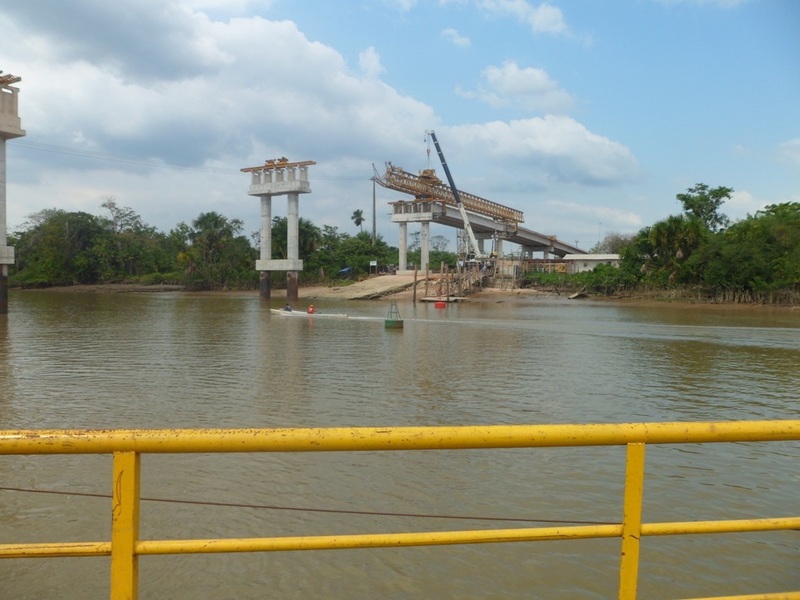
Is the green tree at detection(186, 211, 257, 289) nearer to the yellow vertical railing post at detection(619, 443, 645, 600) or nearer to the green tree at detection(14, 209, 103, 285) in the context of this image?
the green tree at detection(14, 209, 103, 285)

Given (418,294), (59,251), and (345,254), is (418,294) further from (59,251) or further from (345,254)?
(59,251)

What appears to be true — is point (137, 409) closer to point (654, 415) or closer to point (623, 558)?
point (654, 415)

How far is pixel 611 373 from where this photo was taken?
1783 cm

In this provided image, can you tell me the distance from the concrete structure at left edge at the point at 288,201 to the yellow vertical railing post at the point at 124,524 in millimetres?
56204

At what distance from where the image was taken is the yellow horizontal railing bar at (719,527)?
261 cm

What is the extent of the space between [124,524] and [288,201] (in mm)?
57354

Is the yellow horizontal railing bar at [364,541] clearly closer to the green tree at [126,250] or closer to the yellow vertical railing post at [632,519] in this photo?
the yellow vertical railing post at [632,519]

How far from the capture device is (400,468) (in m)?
8.50

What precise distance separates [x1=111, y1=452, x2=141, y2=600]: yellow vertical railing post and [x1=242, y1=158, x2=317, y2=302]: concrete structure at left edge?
Result: 5620 cm

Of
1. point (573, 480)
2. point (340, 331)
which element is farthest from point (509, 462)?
point (340, 331)

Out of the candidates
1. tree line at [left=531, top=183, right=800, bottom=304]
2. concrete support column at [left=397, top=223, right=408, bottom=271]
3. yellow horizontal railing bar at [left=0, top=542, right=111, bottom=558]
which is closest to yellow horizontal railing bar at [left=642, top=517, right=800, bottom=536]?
yellow horizontal railing bar at [left=0, top=542, right=111, bottom=558]

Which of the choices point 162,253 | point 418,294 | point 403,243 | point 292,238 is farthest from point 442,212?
point 162,253

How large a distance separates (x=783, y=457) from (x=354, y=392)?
7995 mm

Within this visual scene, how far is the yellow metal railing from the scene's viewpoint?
93.9 inches
